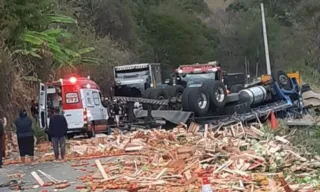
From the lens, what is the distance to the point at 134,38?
58.3 m

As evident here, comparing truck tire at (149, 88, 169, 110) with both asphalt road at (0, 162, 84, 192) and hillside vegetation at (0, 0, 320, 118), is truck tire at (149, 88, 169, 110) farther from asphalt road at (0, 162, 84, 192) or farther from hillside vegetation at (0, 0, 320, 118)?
asphalt road at (0, 162, 84, 192)

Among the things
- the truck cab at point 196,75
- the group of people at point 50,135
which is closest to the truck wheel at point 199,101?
the truck cab at point 196,75

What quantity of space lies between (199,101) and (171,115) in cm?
116

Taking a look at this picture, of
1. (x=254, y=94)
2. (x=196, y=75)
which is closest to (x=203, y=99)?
(x=254, y=94)

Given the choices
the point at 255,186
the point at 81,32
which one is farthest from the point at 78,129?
the point at 81,32

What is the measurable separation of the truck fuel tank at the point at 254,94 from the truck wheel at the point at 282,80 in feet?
2.20

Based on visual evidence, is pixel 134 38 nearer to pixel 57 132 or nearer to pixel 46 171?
pixel 57 132

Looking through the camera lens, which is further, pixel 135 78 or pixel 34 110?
pixel 135 78

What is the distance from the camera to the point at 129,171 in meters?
14.3

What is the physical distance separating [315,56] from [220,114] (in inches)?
1808

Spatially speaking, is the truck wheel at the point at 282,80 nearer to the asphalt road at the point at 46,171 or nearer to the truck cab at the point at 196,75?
the truck cab at the point at 196,75

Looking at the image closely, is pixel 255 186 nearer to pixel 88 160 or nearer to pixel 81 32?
pixel 88 160

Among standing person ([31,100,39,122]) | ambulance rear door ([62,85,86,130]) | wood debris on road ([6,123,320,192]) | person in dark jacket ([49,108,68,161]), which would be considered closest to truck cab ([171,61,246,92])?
ambulance rear door ([62,85,86,130])

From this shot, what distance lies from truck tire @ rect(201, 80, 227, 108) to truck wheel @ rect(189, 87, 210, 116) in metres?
0.15
